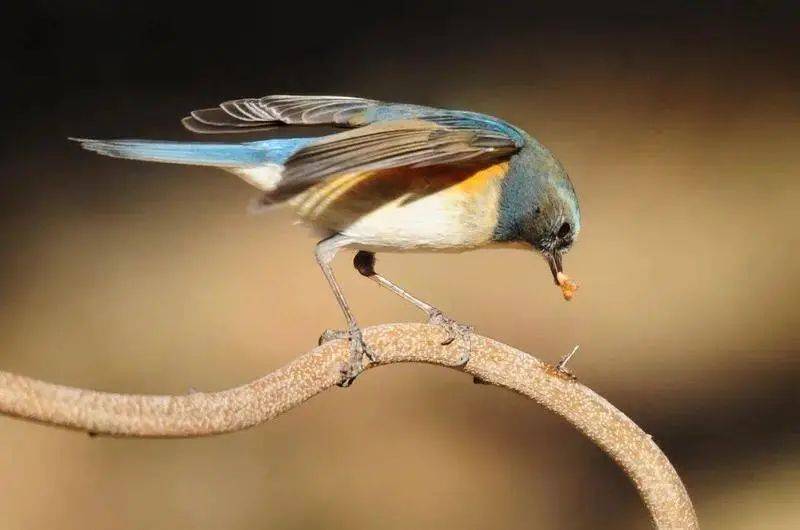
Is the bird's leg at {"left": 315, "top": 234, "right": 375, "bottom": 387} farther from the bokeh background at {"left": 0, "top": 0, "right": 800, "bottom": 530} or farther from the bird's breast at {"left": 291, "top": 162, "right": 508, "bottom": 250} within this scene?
the bokeh background at {"left": 0, "top": 0, "right": 800, "bottom": 530}

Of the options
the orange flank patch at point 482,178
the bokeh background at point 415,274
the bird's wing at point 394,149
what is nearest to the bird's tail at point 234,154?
the bird's wing at point 394,149

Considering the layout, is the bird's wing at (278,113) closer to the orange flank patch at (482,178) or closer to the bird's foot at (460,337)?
the orange flank patch at (482,178)

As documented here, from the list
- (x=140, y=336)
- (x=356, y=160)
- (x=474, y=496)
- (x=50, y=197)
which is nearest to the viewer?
(x=356, y=160)

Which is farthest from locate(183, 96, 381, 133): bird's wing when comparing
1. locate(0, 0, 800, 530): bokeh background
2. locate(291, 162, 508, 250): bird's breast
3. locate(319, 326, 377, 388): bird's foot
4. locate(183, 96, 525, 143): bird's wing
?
locate(0, 0, 800, 530): bokeh background

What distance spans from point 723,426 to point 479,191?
4.85 ft

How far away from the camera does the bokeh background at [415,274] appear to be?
3.14 meters

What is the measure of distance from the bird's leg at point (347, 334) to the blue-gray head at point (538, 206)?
0.31m

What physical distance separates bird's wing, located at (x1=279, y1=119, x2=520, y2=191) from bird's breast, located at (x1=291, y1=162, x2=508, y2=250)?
6 cm

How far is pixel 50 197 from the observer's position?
388 cm

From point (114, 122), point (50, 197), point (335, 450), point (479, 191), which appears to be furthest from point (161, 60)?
point (479, 191)

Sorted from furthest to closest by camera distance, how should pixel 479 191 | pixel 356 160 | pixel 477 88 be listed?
pixel 477 88 < pixel 479 191 < pixel 356 160

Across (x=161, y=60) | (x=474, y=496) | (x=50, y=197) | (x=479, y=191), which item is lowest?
(x=474, y=496)

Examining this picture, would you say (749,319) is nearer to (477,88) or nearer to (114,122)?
(477,88)

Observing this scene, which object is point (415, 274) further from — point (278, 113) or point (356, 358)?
point (356, 358)
